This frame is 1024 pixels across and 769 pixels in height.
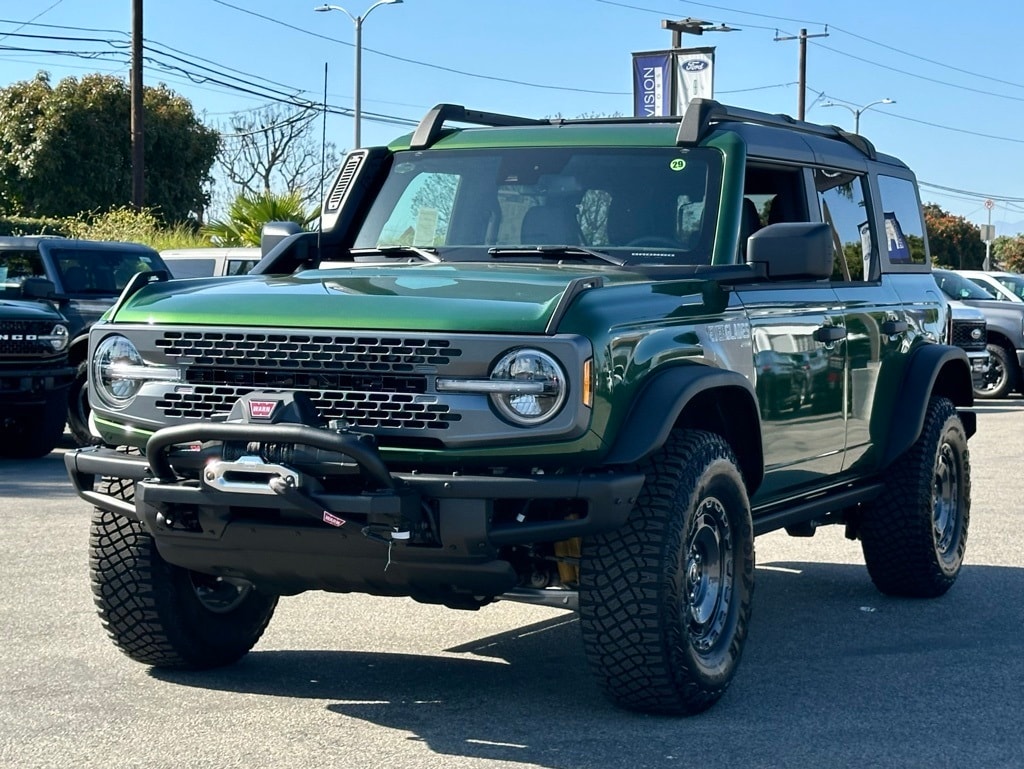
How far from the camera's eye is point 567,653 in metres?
6.62

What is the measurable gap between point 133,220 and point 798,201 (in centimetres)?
2697

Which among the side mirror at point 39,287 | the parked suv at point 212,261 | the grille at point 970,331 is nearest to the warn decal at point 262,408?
the side mirror at point 39,287

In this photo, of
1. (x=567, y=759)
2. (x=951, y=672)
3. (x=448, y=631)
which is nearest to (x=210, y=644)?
(x=448, y=631)

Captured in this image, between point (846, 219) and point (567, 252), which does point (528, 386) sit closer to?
point (567, 252)

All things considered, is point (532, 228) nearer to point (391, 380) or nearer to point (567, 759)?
point (391, 380)

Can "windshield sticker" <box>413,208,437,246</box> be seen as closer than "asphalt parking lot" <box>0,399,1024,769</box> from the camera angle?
No

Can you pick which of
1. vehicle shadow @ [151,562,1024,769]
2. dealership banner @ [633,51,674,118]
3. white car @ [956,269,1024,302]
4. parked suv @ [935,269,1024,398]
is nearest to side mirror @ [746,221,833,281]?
vehicle shadow @ [151,562,1024,769]

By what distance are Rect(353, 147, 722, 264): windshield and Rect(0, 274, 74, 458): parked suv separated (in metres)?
6.91

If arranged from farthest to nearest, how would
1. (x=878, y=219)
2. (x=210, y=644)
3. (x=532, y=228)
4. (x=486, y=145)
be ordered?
(x=878, y=219), (x=486, y=145), (x=532, y=228), (x=210, y=644)

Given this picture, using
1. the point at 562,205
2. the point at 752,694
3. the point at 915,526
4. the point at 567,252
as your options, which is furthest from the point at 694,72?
the point at 752,694

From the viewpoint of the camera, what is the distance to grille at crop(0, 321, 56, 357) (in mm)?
13086

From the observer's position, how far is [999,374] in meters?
22.7

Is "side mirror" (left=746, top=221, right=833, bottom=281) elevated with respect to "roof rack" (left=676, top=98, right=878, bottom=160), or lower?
lower

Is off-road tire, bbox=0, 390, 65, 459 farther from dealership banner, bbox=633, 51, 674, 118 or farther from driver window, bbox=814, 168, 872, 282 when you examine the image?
dealership banner, bbox=633, 51, 674, 118
